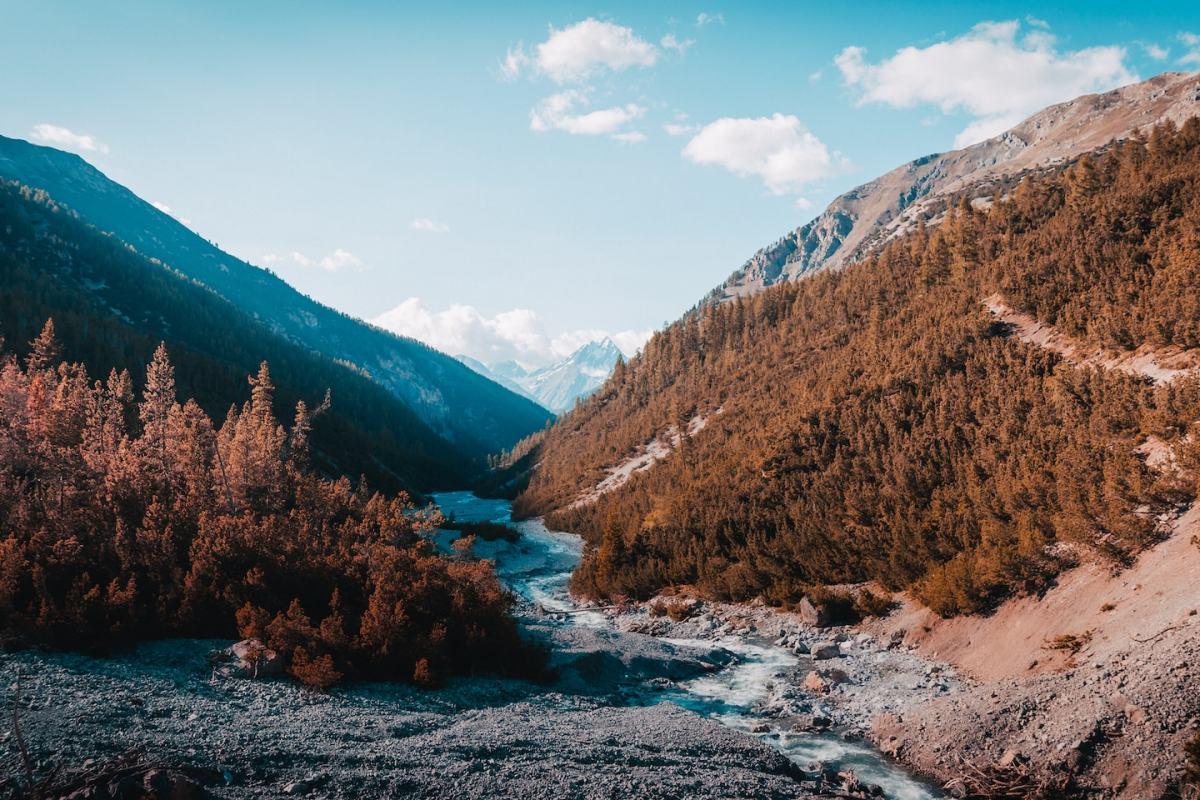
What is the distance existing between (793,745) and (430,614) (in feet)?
52.4

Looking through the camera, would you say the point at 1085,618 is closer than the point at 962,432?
Yes

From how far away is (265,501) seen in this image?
140 feet

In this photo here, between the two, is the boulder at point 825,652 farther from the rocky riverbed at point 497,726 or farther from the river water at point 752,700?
the river water at point 752,700

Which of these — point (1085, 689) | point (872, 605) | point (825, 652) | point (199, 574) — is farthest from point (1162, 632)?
point (199, 574)

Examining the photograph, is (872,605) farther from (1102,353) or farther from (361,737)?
(361,737)

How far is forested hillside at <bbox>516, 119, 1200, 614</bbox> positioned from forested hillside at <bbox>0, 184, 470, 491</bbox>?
223ft

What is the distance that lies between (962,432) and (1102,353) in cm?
995

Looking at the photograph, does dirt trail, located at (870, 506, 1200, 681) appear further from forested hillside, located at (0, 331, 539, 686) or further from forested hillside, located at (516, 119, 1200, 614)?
forested hillside, located at (0, 331, 539, 686)

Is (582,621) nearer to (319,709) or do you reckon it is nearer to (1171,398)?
(319,709)

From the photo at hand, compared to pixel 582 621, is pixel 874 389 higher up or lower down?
higher up

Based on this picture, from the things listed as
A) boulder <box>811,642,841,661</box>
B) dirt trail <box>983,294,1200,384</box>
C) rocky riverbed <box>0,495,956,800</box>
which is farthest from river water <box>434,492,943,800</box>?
dirt trail <box>983,294,1200,384</box>

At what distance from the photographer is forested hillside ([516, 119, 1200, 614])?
90.2 feet

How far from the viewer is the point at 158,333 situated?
150 metres

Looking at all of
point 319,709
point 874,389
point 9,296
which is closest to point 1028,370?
point 874,389
